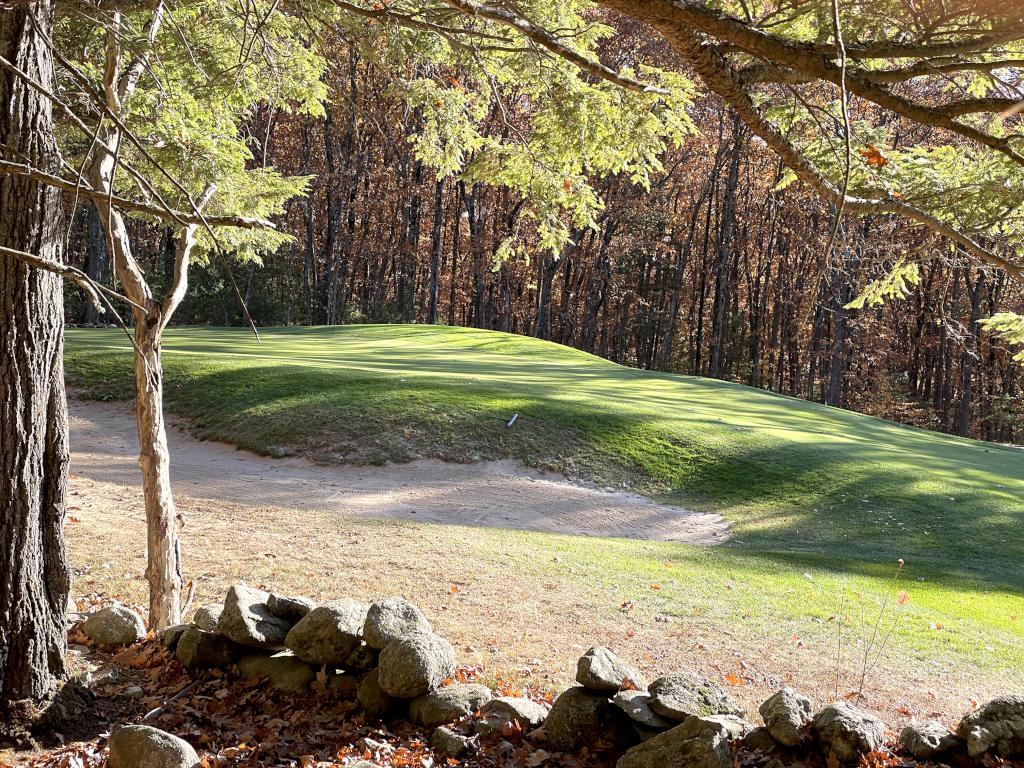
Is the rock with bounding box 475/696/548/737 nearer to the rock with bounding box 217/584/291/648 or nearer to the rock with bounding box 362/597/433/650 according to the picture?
the rock with bounding box 362/597/433/650

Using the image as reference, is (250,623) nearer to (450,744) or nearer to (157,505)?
(157,505)

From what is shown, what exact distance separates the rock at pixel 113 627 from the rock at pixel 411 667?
1.82 m

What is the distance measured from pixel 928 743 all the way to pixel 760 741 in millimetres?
782

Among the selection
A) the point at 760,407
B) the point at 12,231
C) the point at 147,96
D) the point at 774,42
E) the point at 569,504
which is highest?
the point at 147,96

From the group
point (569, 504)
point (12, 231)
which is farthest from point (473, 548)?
point (12, 231)

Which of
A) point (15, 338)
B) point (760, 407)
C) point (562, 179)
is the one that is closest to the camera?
point (15, 338)

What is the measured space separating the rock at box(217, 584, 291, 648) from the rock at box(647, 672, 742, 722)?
2.24 meters

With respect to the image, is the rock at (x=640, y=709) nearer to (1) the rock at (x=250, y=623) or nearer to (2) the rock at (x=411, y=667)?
(2) the rock at (x=411, y=667)

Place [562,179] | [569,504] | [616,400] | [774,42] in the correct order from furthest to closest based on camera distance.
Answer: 1. [616,400]
2. [569,504]
3. [562,179]
4. [774,42]

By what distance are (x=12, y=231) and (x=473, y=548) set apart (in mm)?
5937

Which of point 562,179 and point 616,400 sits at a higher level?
point 562,179

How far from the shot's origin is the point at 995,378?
133 feet

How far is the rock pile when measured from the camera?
13.3 feet

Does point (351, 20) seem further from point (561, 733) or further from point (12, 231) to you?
point (561, 733)
